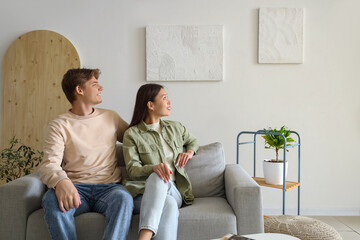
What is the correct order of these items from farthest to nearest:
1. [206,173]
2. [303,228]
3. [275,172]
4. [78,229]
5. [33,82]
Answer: [33,82] < [275,172] < [206,173] < [303,228] < [78,229]

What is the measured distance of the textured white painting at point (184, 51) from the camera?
130 inches

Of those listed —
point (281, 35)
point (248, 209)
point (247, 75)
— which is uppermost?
point (281, 35)

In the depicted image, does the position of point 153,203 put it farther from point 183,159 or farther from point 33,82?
point 33,82

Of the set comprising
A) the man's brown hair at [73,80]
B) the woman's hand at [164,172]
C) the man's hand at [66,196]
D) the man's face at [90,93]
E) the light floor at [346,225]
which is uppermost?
the man's brown hair at [73,80]

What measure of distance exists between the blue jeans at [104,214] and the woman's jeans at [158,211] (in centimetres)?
9

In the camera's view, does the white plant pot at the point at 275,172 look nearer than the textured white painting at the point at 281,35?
Yes

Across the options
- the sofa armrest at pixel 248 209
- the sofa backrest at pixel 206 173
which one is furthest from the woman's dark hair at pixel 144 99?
the sofa armrest at pixel 248 209

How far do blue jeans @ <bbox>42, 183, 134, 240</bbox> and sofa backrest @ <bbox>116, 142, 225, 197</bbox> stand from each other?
47cm

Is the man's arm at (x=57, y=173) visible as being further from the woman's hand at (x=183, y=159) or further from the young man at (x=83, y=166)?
the woman's hand at (x=183, y=159)

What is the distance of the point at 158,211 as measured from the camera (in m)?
1.79

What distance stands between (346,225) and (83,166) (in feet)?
7.39

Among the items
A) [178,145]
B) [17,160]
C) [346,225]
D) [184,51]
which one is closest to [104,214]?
[178,145]

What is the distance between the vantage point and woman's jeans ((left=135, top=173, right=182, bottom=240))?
1748 millimetres

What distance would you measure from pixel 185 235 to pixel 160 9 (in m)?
2.14
